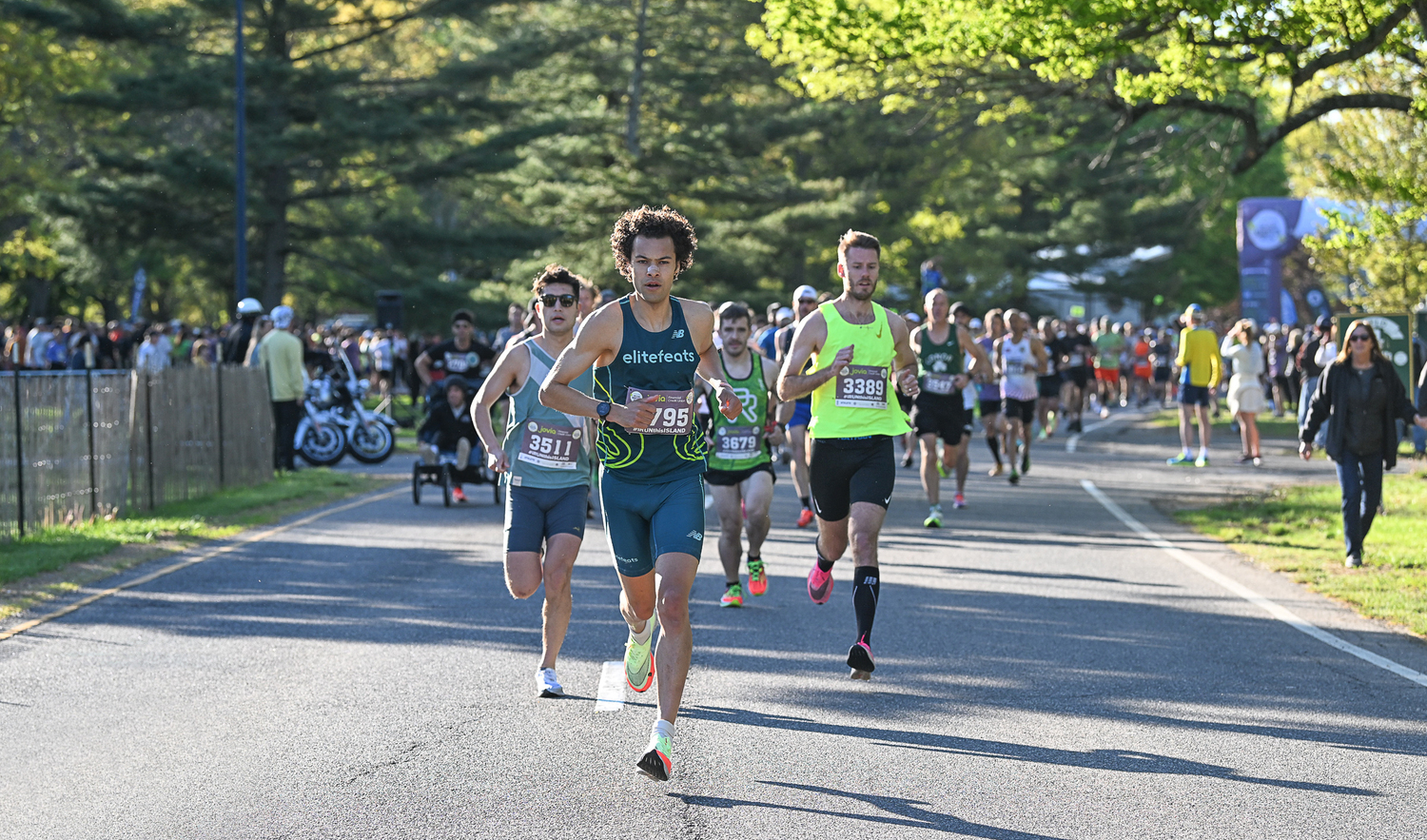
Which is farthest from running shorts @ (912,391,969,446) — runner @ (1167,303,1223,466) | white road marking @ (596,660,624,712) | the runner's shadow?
the runner's shadow

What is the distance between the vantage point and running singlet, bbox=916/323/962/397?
14375mm

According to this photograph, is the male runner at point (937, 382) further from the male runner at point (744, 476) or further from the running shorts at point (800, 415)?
the male runner at point (744, 476)

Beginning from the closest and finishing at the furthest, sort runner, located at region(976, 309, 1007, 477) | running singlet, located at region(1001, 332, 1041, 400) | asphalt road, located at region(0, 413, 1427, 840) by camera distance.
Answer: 1. asphalt road, located at region(0, 413, 1427, 840)
2. runner, located at region(976, 309, 1007, 477)
3. running singlet, located at region(1001, 332, 1041, 400)

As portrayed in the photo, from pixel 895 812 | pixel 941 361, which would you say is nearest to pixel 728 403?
pixel 895 812

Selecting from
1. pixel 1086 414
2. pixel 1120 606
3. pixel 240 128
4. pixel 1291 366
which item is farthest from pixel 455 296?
pixel 1120 606

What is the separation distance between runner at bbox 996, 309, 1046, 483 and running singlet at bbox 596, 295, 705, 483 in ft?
44.7

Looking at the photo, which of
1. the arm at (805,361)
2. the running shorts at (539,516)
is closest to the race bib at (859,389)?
the arm at (805,361)

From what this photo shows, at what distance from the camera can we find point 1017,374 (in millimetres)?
19250

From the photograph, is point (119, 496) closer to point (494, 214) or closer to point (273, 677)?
point (273, 677)

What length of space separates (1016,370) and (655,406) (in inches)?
548

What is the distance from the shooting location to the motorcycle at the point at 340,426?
21703mm

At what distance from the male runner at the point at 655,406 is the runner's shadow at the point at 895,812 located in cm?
39

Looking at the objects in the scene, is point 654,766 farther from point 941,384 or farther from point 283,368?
point 283,368

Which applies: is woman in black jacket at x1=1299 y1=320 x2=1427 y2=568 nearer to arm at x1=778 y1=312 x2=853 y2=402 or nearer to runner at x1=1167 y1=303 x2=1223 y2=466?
arm at x1=778 y1=312 x2=853 y2=402
